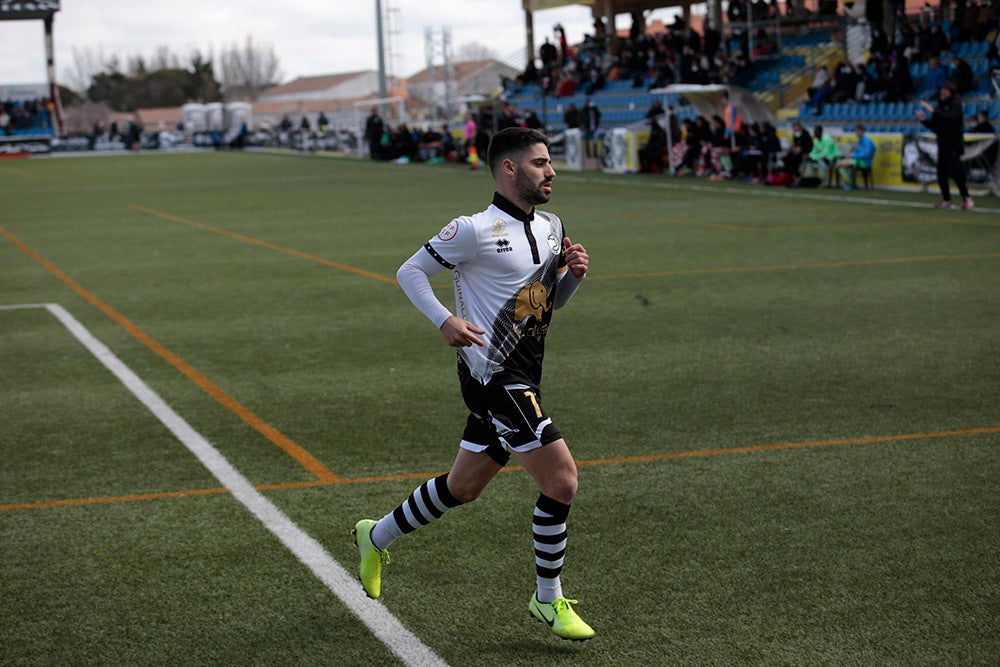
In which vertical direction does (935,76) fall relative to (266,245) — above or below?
above

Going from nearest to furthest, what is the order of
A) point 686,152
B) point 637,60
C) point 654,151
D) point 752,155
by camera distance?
point 752,155, point 686,152, point 654,151, point 637,60

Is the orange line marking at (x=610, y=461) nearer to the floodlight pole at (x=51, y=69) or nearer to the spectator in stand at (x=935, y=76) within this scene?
the spectator in stand at (x=935, y=76)

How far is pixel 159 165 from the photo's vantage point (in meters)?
52.5

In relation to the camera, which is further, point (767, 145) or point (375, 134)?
point (375, 134)

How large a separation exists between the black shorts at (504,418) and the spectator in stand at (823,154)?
2309cm

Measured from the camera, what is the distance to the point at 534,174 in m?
4.68

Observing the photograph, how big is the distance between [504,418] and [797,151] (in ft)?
79.3

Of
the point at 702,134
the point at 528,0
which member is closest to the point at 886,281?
the point at 702,134

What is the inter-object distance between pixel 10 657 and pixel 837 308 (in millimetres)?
9079

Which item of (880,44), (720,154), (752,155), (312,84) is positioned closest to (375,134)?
(880,44)

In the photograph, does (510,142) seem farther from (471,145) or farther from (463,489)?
(471,145)

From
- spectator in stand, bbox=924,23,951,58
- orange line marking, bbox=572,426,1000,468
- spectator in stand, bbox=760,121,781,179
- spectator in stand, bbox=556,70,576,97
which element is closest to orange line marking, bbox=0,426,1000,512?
orange line marking, bbox=572,426,1000,468

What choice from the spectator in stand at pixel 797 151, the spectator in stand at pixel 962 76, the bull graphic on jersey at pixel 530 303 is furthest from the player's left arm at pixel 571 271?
the spectator in stand at pixel 962 76

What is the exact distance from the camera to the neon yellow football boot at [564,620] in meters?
4.57
